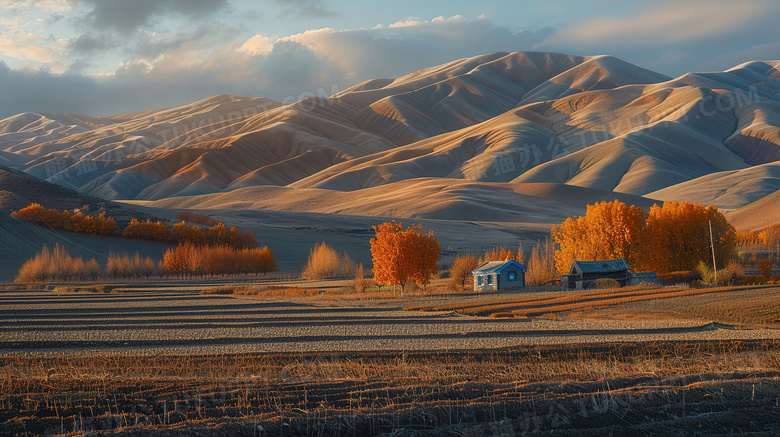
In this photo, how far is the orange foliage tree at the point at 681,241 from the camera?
52.8 meters

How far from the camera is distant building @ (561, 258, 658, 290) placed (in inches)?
1750

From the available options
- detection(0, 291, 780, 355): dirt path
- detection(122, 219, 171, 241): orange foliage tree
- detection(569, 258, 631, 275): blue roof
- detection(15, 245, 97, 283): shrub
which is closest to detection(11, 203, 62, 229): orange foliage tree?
detection(122, 219, 171, 241): orange foliage tree

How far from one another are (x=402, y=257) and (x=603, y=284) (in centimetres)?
1401

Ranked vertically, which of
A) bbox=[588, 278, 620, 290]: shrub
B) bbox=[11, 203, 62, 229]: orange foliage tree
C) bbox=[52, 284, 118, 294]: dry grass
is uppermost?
bbox=[11, 203, 62, 229]: orange foliage tree

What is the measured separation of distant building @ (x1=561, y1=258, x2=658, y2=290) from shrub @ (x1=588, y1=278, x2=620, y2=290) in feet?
1.01

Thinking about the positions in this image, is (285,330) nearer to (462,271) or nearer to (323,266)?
(462,271)

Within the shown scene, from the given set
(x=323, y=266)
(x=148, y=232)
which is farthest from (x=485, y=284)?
(x=148, y=232)

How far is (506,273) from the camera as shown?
4538 cm

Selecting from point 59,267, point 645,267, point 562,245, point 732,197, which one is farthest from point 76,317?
point 732,197

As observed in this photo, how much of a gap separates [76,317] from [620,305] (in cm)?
2538

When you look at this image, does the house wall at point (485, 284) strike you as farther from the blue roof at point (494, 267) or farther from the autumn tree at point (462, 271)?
the autumn tree at point (462, 271)

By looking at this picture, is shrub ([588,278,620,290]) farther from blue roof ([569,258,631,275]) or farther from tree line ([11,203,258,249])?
tree line ([11,203,258,249])

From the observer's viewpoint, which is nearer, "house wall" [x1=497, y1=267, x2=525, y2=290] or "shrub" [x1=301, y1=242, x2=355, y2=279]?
"house wall" [x1=497, y1=267, x2=525, y2=290]

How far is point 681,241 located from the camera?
53.4 meters
